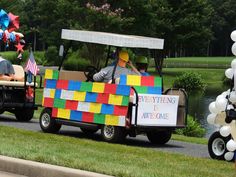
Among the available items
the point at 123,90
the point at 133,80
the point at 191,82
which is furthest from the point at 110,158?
the point at 191,82

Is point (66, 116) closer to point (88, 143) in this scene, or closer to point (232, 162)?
point (88, 143)

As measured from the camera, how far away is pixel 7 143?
10.0 metres

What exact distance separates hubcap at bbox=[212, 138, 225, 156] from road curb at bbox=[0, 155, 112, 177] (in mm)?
3242

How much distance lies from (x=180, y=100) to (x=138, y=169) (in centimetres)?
449

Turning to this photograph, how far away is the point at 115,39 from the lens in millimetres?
11891

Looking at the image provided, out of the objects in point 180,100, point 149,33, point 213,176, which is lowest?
point 213,176

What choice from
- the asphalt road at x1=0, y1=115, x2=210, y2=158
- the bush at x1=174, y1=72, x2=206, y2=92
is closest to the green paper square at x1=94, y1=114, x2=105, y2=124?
the asphalt road at x1=0, y1=115, x2=210, y2=158

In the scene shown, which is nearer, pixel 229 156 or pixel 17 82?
pixel 229 156

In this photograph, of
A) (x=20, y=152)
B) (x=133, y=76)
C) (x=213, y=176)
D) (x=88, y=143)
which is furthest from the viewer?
(x=133, y=76)

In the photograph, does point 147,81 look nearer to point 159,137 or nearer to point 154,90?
point 154,90

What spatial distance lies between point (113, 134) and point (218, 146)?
2.27 m

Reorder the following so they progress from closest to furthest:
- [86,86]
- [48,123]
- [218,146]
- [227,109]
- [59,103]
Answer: [227,109]
[218,146]
[86,86]
[59,103]
[48,123]

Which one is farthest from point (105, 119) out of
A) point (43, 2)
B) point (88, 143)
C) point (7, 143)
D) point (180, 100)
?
point (43, 2)

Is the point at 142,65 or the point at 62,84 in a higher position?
the point at 142,65
